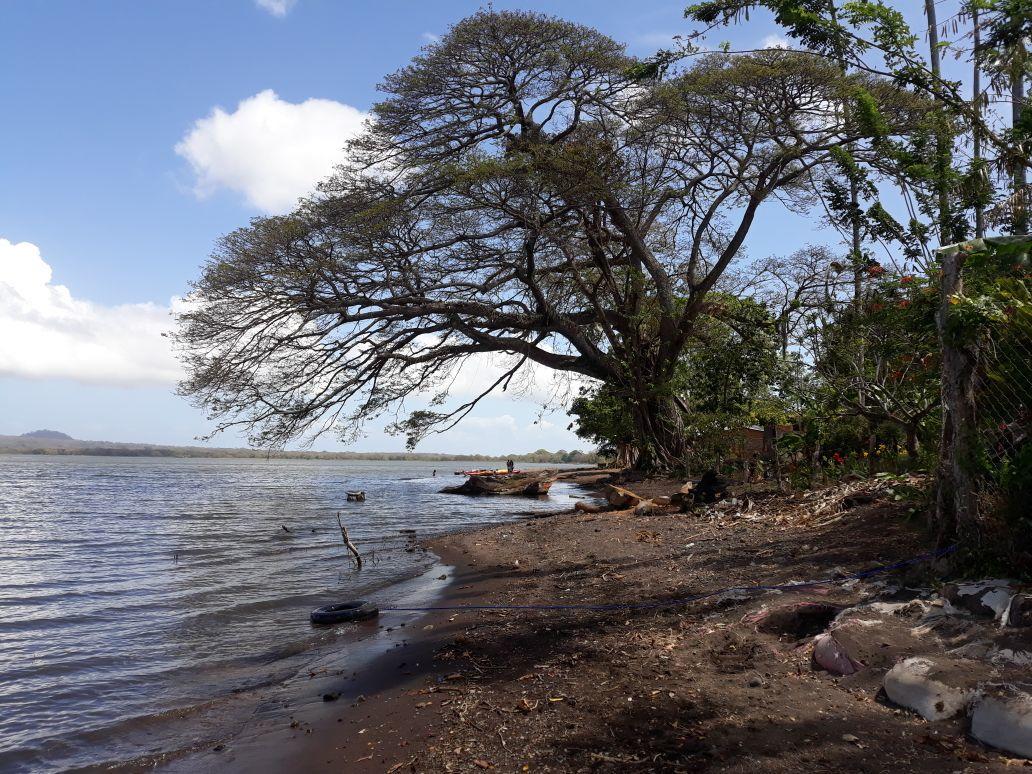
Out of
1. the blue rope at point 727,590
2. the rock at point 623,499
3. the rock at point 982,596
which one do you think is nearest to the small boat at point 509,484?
the rock at point 623,499

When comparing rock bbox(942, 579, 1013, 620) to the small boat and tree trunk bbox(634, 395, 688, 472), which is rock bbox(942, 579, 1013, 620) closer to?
tree trunk bbox(634, 395, 688, 472)

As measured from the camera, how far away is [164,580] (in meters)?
10.1

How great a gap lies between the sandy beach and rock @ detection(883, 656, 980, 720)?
7cm

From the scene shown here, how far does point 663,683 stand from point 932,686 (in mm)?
1354

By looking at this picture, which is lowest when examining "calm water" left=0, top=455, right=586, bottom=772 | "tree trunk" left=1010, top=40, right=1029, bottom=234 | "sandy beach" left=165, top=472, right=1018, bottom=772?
"calm water" left=0, top=455, right=586, bottom=772

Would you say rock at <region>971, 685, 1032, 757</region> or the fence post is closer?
rock at <region>971, 685, 1032, 757</region>

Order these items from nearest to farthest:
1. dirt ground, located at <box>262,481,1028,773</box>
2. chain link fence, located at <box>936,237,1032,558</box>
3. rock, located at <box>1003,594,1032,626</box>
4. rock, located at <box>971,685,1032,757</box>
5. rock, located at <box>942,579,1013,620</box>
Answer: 1. rock, located at <box>971,685,1032,757</box>
2. dirt ground, located at <box>262,481,1028,773</box>
3. rock, located at <box>1003,594,1032,626</box>
4. rock, located at <box>942,579,1013,620</box>
5. chain link fence, located at <box>936,237,1032,558</box>

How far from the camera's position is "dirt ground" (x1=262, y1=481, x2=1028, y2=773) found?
292 centimetres

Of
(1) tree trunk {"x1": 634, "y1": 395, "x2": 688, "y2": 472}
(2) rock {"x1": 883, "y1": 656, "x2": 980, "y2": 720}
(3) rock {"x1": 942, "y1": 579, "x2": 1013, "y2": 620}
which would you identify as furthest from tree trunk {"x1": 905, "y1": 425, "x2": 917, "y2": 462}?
(1) tree trunk {"x1": 634, "y1": 395, "x2": 688, "y2": 472}

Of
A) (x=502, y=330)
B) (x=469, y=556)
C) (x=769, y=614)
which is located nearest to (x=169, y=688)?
(x=769, y=614)

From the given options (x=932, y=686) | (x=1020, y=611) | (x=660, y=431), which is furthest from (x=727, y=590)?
(x=660, y=431)

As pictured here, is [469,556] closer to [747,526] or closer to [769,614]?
[747,526]

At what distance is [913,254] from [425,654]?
20.6 feet

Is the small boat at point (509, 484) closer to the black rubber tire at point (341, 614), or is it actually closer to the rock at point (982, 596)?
the black rubber tire at point (341, 614)
